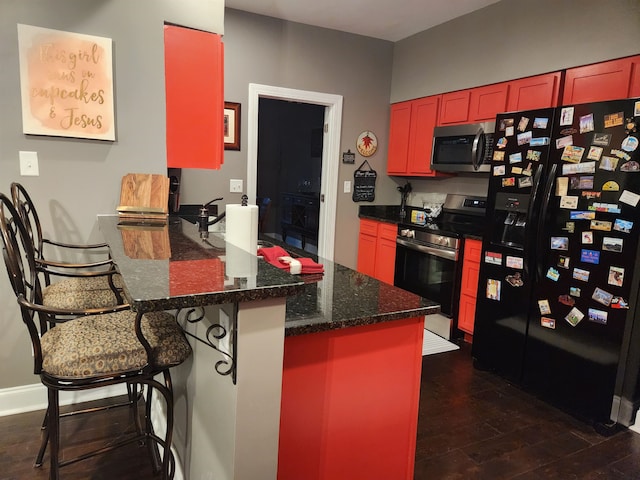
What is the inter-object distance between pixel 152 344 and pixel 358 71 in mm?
3745

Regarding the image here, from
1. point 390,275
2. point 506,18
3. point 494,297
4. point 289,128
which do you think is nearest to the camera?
point 494,297

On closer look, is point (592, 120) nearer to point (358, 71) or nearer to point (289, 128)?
point (358, 71)

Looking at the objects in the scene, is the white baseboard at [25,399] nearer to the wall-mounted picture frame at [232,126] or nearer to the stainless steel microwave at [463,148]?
the wall-mounted picture frame at [232,126]

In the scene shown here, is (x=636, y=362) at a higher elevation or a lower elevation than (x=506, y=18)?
lower

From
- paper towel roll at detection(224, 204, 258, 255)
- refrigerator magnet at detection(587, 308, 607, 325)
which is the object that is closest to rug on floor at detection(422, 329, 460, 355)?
refrigerator magnet at detection(587, 308, 607, 325)

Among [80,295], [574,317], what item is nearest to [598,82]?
[574,317]

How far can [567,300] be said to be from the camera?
241cm

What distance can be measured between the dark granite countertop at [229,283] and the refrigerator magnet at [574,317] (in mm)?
1426

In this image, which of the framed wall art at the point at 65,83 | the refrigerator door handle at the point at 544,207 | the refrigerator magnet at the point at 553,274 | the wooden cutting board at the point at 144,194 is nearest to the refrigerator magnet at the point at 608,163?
the refrigerator door handle at the point at 544,207

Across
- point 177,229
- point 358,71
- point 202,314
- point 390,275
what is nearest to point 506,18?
point 358,71

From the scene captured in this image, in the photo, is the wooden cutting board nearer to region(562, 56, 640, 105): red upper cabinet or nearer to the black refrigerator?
the black refrigerator

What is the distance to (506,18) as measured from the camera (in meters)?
3.33

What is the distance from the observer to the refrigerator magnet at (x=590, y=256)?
7.40ft

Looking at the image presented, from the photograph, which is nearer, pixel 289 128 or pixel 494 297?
pixel 494 297
